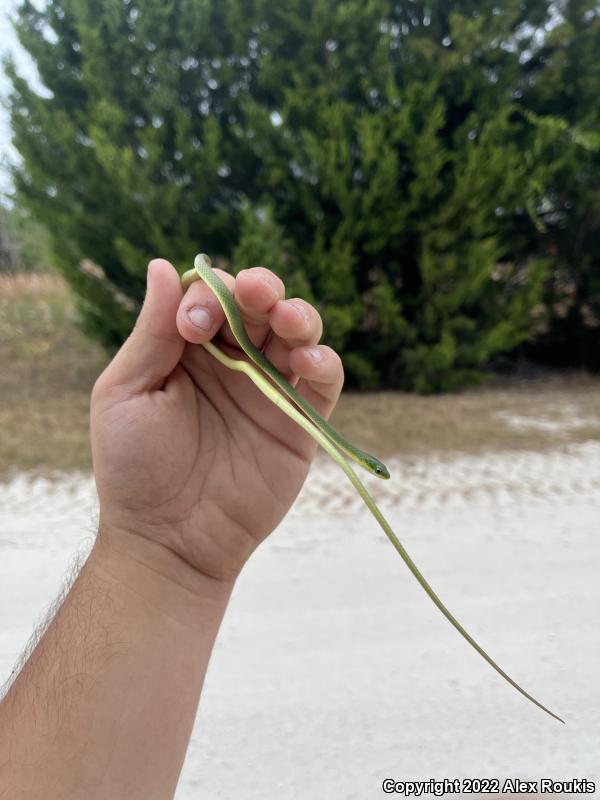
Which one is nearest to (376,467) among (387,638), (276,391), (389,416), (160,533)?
(276,391)

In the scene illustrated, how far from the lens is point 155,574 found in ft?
4.95

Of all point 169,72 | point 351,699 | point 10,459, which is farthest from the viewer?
point 169,72

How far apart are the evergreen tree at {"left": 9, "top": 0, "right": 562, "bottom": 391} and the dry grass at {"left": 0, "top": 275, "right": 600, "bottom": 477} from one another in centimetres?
92

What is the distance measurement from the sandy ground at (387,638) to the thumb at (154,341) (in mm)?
525

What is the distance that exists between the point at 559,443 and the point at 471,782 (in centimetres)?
432

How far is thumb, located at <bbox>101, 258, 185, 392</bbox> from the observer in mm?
1506

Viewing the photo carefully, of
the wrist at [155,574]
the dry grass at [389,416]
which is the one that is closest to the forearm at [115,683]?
the wrist at [155,574]

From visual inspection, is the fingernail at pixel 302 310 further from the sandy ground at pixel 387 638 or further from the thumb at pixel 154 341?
the sandy ground at pixel 387 638

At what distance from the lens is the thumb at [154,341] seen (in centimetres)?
151

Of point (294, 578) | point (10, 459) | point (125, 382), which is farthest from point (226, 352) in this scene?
point (10, 459)

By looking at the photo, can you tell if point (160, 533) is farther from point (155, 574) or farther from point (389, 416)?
point (389, 416)

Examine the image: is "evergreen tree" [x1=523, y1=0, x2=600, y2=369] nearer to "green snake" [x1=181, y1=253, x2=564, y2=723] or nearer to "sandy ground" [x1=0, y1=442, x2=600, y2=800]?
"sandy ground" [x1=0, y1=442, x2=600, y2=800]

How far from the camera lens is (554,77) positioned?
8.40 meters

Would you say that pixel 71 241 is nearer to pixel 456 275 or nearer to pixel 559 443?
pixel 456 275
